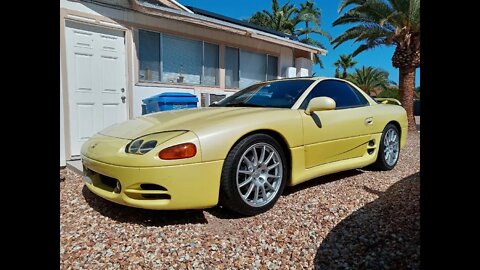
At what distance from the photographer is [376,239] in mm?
2256

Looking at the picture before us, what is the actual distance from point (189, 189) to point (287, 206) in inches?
39.4

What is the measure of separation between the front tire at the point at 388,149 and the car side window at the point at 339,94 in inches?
21.6

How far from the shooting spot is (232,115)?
9.34ft

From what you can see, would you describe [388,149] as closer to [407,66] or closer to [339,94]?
[339,94]

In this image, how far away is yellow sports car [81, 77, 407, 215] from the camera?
7.78 ft

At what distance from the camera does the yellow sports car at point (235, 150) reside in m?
2.37

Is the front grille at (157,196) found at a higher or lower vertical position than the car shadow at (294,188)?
higher

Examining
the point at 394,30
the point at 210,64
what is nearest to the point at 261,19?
the point at 394,30

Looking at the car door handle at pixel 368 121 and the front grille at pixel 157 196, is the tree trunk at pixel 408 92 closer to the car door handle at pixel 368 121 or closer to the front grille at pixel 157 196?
the car door handle at pixel 368 121

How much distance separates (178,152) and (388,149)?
3107mm

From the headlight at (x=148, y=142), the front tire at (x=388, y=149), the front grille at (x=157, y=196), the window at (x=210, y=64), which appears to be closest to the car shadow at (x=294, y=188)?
the front tire at (x=388, y=149)
